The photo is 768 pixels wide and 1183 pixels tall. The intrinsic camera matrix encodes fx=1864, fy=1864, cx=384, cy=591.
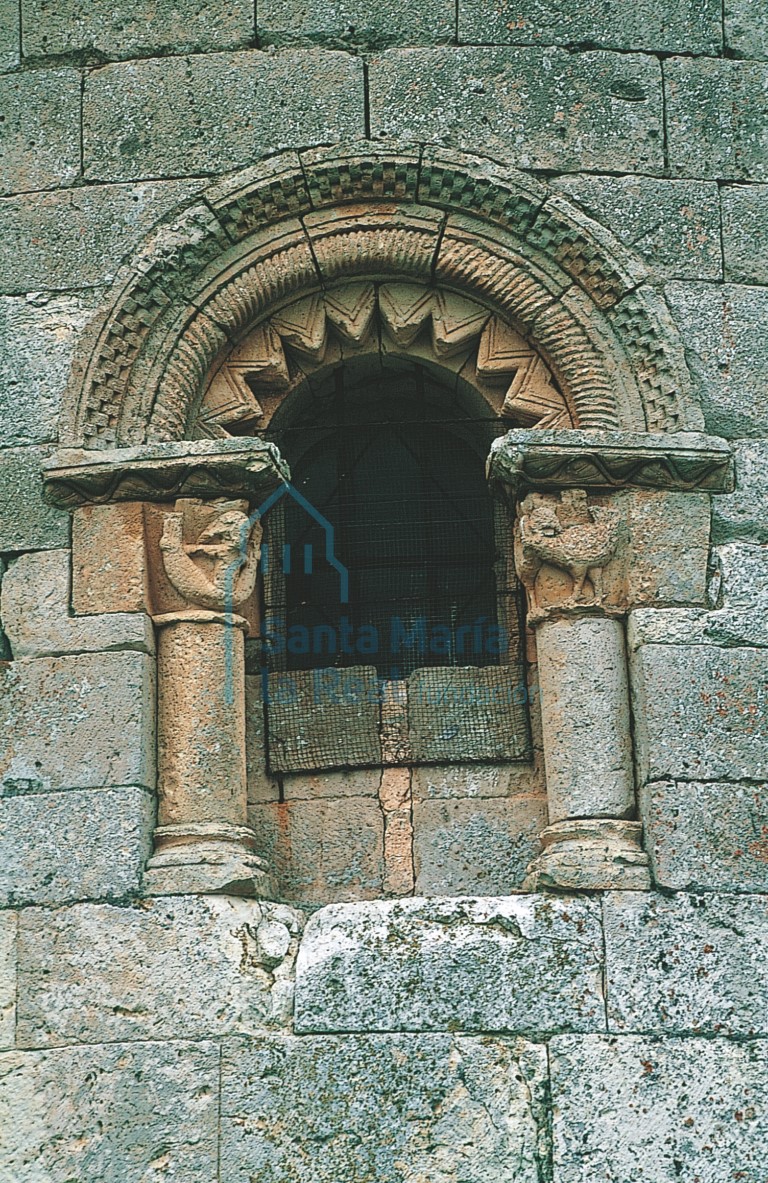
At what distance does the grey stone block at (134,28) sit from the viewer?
7.55 m

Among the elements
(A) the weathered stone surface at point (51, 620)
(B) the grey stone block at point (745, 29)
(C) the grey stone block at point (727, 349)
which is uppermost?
(B) the grey stone block at point (745, 29)

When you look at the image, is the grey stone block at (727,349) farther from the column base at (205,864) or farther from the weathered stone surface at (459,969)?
the column base at (205,864)

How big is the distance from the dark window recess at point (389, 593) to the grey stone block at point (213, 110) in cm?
107

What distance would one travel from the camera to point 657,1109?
624 centimetres

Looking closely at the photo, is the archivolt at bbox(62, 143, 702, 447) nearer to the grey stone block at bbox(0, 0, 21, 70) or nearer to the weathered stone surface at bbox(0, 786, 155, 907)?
the grey stone block at bbox(0, 0, 21, 70)

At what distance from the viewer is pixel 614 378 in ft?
23.4

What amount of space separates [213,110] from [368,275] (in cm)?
91

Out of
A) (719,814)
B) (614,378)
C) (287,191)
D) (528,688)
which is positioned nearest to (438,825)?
(528,688)

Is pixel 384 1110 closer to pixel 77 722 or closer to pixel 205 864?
pixel 205 864

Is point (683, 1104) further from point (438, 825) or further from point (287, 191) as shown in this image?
point (287, 191)

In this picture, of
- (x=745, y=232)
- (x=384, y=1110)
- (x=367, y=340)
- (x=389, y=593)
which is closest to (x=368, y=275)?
(x=367, y=340)

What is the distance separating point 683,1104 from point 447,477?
2.70m

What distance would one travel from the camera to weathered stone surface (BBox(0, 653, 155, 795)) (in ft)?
22.1

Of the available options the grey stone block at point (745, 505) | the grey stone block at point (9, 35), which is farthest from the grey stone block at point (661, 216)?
the grey stone block at point (9, 35)
